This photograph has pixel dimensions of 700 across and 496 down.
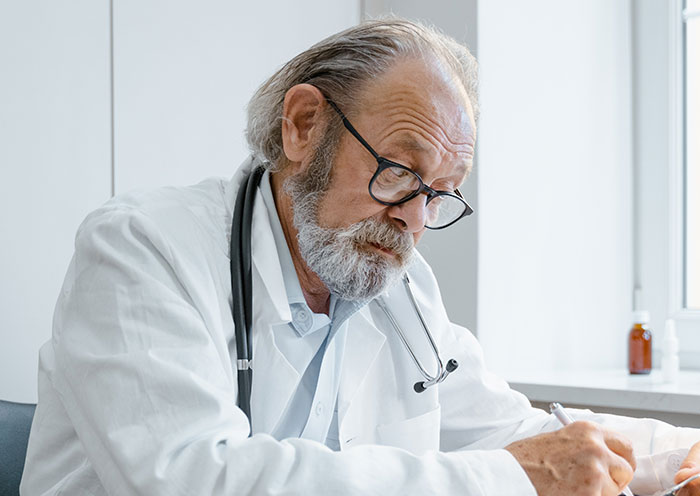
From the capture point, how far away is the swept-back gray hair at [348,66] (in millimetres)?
1200

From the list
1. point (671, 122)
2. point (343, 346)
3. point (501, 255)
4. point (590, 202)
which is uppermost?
point (671, 122)

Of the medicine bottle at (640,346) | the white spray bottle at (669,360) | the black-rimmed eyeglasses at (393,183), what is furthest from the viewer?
the medicine bottle at (640,346)

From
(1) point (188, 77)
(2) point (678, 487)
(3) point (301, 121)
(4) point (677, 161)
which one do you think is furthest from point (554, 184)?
(2) point (678, 487)

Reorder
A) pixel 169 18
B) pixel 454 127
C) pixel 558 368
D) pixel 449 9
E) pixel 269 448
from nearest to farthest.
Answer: pixel 269 448, pixel 454 127, pixel 169 18, pixel 449 9, pixel 558 368

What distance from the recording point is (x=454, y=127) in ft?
3.89

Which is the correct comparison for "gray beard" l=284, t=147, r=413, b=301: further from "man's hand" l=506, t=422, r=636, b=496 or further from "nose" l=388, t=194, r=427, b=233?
"man's hand" l=506, t=422, r=636, b=496

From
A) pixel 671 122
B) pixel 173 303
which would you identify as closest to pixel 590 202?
pixel 671 122

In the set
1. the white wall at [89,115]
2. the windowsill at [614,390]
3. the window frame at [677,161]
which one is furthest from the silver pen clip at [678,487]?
the window frame at [677,161]

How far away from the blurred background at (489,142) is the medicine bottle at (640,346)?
17 cm

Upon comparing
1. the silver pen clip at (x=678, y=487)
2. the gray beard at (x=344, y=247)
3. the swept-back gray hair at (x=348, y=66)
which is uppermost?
the swept-back gray hair at (x=348, y=66)

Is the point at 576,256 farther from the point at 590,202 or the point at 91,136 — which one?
the point at 91,136

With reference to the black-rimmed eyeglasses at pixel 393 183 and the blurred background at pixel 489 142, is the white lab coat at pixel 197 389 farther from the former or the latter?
the blurred background at pixel 489 142

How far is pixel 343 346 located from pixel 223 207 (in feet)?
0.99

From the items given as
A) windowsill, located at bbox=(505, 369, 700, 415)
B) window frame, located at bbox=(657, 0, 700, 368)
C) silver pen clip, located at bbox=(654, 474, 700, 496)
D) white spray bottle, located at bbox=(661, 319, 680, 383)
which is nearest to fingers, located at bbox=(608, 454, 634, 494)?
silver pen clip, located at bbox=(654, 474, 700, 496)
